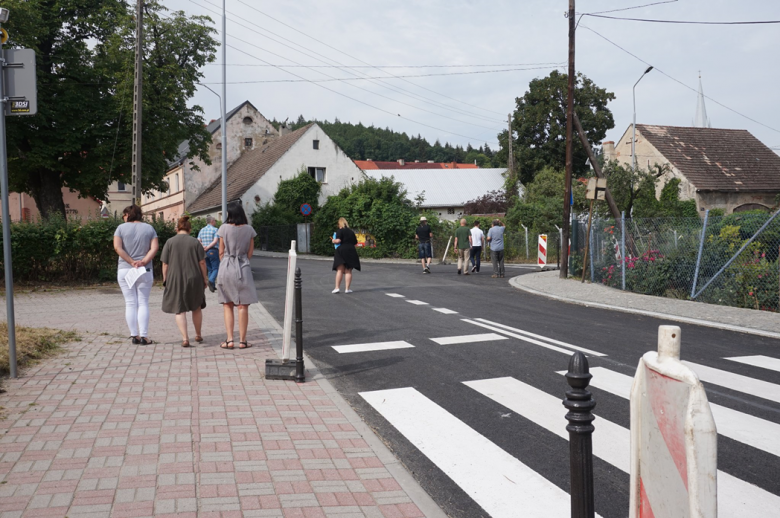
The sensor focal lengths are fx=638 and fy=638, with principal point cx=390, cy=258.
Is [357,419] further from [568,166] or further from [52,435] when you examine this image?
[568,166]

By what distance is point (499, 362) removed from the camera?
7.26m

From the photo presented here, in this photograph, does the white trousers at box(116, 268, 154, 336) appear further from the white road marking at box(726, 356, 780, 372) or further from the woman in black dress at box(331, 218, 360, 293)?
the white road marking at box(726, 356, 780, 372)

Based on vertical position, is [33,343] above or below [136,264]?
below

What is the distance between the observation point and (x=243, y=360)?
7.38 m

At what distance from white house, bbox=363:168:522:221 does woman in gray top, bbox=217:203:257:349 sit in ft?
161

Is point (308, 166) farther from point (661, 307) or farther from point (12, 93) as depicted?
point (12, 93)

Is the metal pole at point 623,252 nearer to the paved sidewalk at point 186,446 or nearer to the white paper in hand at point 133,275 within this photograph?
the paved sidewalk at point 186,446

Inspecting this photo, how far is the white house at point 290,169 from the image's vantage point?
4369 centimetres

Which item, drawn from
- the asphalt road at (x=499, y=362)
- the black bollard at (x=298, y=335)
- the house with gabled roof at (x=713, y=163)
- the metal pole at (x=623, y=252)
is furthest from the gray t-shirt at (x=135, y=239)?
the house with gabled roof at (x=713, y=163)

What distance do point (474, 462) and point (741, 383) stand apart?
137 inches

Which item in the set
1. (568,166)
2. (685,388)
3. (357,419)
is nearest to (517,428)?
(357,419)

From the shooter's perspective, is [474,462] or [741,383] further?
[741,383]

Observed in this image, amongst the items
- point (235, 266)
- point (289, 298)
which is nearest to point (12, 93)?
point (235, 266)

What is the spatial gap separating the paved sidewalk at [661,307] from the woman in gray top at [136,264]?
8.34m
